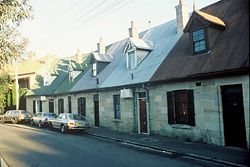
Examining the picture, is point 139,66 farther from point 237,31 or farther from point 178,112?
point 237,31

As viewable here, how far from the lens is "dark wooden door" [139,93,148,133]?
63.9 ft

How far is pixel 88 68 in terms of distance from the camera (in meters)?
31.4

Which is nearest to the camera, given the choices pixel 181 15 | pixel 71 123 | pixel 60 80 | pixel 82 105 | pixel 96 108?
pixel 181 15

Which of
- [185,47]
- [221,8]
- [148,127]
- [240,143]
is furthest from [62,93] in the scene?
[240,143]

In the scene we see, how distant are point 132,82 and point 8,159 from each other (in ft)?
32.6

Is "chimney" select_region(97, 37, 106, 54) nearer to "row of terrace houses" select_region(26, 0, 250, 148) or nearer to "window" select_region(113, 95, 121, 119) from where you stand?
"row of terrace houses" select_region(26, 0, 250, 148)

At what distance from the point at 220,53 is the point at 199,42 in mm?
1838

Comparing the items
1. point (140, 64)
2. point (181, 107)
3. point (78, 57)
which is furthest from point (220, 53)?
point (78, 57)

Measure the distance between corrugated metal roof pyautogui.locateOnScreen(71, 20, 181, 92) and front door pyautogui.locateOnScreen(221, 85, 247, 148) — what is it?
582 cm

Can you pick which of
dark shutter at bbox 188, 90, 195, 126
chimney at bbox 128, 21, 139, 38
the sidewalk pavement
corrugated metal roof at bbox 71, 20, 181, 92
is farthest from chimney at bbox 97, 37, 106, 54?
dark shutter at bbox 188, 90, 195, 126

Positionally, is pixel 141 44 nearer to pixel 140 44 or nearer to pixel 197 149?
pixel 140 44

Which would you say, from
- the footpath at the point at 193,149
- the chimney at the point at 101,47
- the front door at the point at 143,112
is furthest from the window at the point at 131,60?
the chimney at the point at 101,47

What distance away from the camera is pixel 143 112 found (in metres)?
19.7

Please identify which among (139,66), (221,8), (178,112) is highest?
(221,8)
